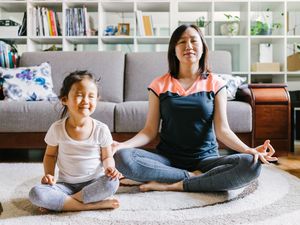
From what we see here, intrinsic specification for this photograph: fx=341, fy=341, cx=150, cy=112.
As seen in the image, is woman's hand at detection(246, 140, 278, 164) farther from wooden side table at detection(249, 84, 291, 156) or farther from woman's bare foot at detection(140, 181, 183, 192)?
wooden side table at detection(249, 84, 291, 156)

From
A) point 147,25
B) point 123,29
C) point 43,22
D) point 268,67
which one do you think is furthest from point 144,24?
point 268,67

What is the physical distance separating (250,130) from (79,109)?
4.47 feet

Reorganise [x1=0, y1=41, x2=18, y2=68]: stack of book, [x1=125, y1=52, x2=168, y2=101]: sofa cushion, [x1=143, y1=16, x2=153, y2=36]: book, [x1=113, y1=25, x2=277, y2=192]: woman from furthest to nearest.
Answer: [x1=143, y1=16, x2=153, y2=36]: book, [x1=0, y1=41, x2=18, y2=68]: stack of book, [x1=125, y1=52, x2=168, y2=101]: sofa cushion, [x1=113, y1=25, x2=277, y2=192]: woman

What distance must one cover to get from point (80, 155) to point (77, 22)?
7.74 feet

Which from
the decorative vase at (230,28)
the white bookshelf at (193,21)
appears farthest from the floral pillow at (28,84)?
the decorative vase at (230,28)

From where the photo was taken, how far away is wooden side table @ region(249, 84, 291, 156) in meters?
2.23

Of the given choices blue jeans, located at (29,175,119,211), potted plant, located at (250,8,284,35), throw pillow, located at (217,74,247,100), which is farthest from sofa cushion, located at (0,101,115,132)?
potted plant, located at (250,8,284,35)

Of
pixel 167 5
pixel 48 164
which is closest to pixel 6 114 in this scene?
pixel 48 164

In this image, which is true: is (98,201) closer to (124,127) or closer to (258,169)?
(258,169)

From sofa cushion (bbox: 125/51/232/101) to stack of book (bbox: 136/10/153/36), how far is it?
0.57 meters

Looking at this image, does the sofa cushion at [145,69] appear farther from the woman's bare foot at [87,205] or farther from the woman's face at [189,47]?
the woman's bare foot at [87,205]

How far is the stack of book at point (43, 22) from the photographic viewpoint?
10.6 feet

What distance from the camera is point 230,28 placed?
10.8ft

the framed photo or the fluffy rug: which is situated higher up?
the framed photo
